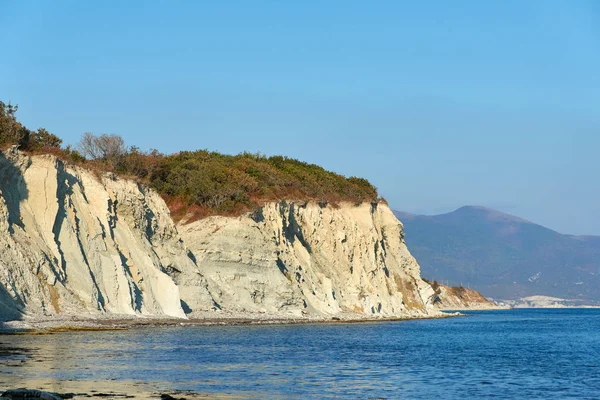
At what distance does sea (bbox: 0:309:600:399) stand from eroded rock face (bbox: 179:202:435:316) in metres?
16.7

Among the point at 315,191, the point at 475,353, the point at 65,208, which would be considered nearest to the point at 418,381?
the point at 475,353

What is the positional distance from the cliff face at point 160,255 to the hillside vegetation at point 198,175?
1695 mm

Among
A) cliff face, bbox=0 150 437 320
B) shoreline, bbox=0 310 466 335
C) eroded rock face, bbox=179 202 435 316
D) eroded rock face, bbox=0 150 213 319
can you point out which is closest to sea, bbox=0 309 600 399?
shoreline, bbox=0 310 466 335

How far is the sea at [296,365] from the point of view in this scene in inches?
1092

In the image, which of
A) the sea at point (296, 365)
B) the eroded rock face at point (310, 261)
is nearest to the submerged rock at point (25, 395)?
the sea at point (296, 365)

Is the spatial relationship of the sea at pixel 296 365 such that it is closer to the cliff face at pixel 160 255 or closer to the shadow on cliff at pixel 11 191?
the cliff face at pixel 160 255

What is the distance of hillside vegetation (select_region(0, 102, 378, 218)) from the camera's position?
62.5 metres

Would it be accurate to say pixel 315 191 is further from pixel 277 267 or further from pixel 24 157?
pixel 24 157

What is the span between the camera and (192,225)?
72938 millimetres

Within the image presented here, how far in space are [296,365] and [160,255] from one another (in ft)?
103

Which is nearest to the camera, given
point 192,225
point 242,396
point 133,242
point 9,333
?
point 242,396

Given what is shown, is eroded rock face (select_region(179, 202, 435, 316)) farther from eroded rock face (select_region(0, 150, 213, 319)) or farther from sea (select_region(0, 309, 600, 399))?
sea (select_region(0, 309, 600, 399))

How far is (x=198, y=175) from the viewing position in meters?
79.1

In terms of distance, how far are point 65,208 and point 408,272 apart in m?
57.8
